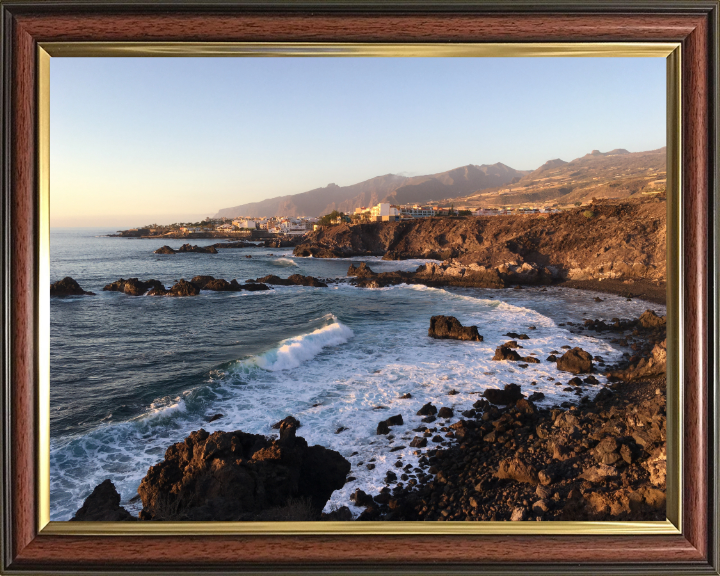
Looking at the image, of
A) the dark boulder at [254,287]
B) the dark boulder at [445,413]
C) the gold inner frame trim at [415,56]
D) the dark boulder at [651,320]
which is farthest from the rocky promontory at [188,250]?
the dark boulder at [651,320]

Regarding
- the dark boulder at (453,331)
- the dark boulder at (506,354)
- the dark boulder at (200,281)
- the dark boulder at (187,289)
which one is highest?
the dark boulder at (200,281)

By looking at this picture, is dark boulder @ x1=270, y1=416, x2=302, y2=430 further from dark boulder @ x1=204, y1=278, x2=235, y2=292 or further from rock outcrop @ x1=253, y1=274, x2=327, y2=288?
rock outcrop @ x1=253, y1=274, x2=327, y2=288

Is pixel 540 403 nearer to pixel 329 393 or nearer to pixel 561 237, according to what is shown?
pixel 329 393

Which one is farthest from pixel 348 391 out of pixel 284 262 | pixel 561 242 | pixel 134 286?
pixel 561 242

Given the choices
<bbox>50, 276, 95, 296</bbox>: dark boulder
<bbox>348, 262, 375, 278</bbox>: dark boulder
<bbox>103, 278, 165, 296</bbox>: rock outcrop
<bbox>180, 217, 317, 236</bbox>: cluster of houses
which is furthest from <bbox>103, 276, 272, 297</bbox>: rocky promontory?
<bbox>348, 262, 375, 278</bbox>: dark boulder

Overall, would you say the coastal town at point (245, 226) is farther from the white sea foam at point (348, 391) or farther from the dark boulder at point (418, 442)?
the dark boulder at point (418, 442)

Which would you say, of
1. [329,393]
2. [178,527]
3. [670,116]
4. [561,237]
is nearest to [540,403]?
[329,393]

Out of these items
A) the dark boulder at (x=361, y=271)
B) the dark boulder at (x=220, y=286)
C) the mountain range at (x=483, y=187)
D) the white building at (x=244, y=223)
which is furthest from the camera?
the dark boulder at (x=361, y=271)
